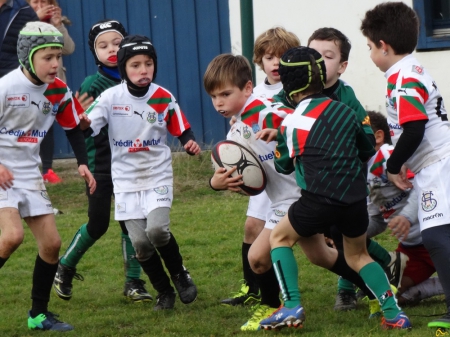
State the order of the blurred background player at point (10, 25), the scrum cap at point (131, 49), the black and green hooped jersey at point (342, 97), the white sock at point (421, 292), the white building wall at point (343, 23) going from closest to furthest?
1. the black and green hooped jersey at point (342, 97)
2. the white sock at point (421, 292)
3. the scrum cap at point (131, 49)
4. the blurred background player at point (10, 25)
5. the white building wall at point (343, 23)

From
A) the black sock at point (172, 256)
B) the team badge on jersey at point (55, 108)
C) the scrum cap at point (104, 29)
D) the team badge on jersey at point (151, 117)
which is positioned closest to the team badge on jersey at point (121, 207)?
the black sock at point (172, 256)

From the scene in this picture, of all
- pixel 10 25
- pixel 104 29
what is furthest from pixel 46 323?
pixel 10 25

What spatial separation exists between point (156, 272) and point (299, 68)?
6.24ft

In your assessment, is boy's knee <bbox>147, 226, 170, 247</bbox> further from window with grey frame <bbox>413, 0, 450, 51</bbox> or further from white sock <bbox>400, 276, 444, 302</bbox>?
window with grey frame <bbox>413, 0, 450, 51</bbox>

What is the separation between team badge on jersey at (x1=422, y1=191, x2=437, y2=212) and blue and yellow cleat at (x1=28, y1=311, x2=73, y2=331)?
226 centimetres

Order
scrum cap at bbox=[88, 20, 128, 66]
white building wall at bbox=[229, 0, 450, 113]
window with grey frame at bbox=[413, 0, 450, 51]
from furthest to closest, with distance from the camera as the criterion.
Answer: white building wall at bbox=[229, 0, 450, 113], window with grey frame at bbox=[413, 0, 450, 51], scrum cap at bbox=[88, 20, 128, 66]

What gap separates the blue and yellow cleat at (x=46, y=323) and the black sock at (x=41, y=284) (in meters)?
0.03

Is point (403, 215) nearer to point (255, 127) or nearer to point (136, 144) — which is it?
point (255, 127)

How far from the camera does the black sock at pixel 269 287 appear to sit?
564 cm

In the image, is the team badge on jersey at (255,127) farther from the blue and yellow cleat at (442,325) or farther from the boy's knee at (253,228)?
the blue and yellow cleat at (442,325)

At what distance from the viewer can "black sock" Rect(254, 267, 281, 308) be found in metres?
5.64

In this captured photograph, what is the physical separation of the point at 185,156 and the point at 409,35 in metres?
6.64

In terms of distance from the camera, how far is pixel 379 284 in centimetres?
524

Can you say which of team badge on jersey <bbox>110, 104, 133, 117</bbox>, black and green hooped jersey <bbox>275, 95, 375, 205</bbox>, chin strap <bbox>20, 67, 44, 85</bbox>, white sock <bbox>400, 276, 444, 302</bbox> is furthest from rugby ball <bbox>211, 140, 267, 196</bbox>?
white sock <bbox>400, 276, 444, 302</bbox>
